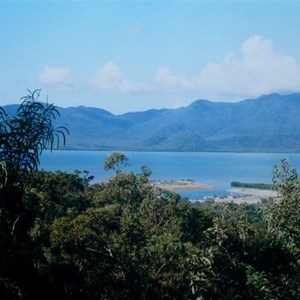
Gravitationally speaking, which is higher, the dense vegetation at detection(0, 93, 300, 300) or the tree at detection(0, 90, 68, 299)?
the tree at detection(0, 90, 68, 299)

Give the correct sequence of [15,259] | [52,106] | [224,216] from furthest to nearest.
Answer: [224,216] → [15,259] → [52,106]

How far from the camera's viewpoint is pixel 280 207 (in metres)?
8.52

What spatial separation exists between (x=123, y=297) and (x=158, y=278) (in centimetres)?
91

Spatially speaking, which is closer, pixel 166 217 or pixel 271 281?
pixel 271 281

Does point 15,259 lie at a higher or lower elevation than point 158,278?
higher

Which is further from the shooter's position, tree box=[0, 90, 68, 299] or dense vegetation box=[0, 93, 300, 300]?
dense vegetation box=[0, 93, 300, 300]

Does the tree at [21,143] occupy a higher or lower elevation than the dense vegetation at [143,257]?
higher

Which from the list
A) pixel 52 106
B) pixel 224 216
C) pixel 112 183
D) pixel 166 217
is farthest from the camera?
pixel 112 183

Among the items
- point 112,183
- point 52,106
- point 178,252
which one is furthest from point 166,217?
point 52,106

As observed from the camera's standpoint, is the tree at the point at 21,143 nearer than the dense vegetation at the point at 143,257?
→ Yes

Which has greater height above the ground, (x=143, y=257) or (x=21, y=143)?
(x=21, y=143)

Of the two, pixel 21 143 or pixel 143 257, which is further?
pixel 143 257

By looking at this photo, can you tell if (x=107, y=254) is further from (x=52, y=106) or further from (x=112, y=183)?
(x=112, y=183)

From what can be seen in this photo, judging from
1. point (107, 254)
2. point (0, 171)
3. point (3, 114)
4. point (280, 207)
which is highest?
point (3, 114)
